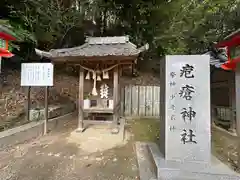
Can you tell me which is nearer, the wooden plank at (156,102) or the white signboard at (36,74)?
the white signboard at (36,74)

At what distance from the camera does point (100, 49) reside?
6.98 m

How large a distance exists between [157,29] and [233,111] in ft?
22.5

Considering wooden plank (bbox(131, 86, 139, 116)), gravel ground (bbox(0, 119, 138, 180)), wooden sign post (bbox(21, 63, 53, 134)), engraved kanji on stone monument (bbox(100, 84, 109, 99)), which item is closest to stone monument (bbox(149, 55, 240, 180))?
gravel ground (bbox(0, 119, 138, 180))

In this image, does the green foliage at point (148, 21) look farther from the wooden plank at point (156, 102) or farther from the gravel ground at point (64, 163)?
the gravel ground at point (64, 163)

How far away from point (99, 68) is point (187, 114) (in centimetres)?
424

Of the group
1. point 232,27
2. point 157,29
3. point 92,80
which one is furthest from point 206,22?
point 92,80

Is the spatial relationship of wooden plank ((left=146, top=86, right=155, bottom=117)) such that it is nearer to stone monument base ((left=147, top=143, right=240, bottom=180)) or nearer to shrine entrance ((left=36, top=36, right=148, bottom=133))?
shrine entrance ((left=36, top=36, right=148, bottom=133))

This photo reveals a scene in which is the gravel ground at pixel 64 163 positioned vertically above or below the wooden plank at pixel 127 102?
below

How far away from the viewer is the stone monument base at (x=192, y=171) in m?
3.18

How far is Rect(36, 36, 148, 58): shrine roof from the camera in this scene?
623 cm

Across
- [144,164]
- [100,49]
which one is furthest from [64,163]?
[100,49]

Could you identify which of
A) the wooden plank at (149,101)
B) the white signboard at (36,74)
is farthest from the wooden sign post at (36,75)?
the wooden plank at (149,101)

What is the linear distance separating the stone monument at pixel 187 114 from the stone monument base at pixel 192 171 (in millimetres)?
20

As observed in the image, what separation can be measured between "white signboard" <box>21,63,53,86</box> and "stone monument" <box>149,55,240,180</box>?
162 inches
